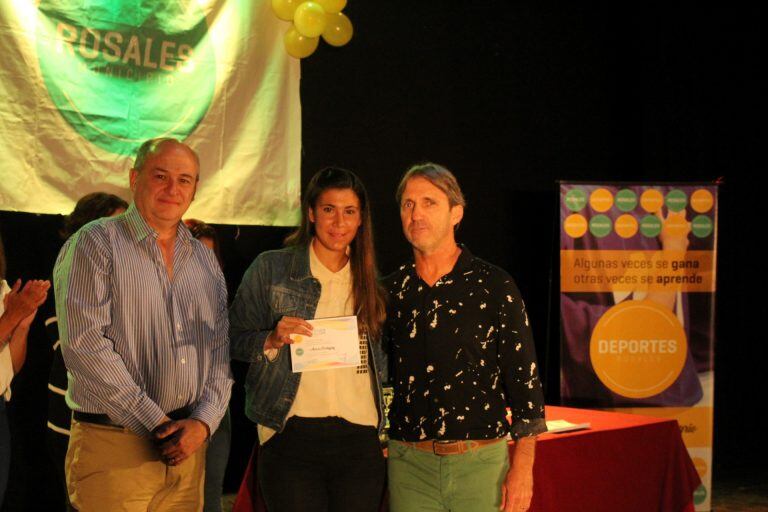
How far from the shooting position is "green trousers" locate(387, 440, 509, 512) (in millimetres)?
2166

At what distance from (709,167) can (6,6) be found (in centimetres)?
462

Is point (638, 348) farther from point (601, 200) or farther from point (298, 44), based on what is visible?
point (298, 44)

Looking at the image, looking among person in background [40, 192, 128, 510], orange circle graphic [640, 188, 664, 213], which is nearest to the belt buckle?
person in background [40, 192, 128, 510]

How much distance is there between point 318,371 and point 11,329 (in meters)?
0.98

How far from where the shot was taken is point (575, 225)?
4910mm

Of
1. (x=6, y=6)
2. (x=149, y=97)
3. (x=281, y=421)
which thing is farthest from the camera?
(x=149, y=97)

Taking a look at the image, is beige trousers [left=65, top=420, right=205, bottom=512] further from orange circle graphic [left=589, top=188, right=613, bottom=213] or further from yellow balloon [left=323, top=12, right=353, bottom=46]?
orange circle graphic [left=589, top=188, right=613, bottom=213]

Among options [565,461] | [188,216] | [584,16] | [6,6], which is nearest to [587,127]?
[584,16]

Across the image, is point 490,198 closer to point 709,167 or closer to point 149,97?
point 709,167

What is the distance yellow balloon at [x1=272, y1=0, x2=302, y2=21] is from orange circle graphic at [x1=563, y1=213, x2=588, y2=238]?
207 cm

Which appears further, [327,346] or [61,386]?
[61,386]

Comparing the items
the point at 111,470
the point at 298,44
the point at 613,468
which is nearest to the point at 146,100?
the point at 298,44

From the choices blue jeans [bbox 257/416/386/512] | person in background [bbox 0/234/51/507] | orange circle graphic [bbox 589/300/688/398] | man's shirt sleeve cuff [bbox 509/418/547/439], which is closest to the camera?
blue jeans [bbox 257/416/386/512]

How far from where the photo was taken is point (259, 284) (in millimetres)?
2289
